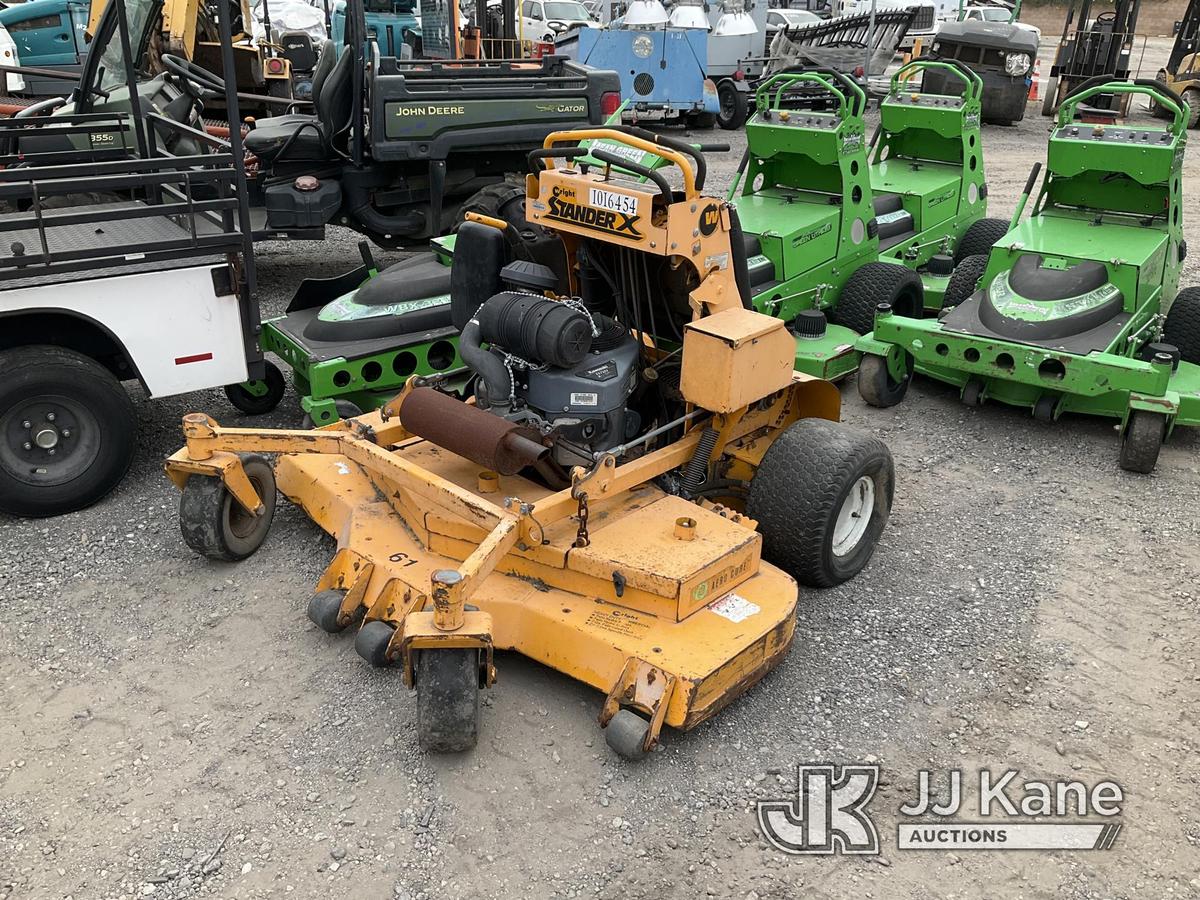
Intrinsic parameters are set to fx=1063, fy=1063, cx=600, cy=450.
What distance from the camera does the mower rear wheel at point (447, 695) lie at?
3299 millimetres

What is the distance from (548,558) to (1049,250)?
Result: 14.1 feet

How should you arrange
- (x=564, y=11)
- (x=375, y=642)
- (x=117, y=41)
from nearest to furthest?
(x=375, y=642)
(x=117, y=41)
(x=564, y=11)

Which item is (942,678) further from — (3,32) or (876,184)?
(3,32)

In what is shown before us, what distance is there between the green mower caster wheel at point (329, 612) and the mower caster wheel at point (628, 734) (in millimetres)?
1209

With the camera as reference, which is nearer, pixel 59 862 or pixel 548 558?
pixel 59 862

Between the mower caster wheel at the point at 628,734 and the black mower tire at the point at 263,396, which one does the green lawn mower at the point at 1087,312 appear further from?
the mower caster wheel at the point at 628,734

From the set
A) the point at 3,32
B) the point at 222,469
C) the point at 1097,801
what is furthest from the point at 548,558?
the point at 3,32

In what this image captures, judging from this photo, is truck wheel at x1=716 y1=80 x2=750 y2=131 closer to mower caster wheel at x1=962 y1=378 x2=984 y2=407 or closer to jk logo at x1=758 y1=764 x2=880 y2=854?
mower caster wheel at x1=962 y1=378 x2=984 y2=407

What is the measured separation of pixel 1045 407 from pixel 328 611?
14.1 feet

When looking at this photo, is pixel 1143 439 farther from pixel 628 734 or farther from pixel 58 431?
pixel 58 431

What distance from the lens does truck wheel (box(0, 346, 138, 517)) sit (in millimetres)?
4875

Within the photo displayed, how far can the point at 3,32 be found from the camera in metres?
13.2

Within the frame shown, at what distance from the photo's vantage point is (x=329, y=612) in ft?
13.3

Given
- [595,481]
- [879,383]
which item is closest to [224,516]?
[595,481]
